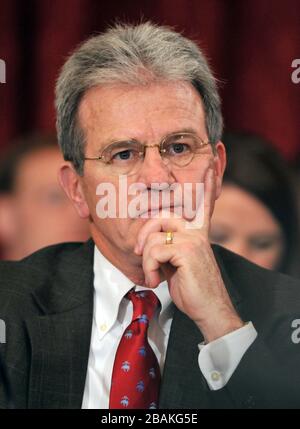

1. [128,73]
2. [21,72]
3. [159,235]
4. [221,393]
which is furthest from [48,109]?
[221,393]

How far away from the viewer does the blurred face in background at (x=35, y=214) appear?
2008mm

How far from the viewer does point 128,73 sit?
1746mm

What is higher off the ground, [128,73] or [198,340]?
[128,73]

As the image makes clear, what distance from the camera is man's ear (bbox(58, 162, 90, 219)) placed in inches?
74.7

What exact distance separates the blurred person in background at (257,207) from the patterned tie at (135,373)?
15.6 inches

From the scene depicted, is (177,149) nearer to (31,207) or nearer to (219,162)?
(219,162)

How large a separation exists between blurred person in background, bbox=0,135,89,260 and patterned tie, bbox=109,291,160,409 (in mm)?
393

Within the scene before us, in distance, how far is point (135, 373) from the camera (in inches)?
67.5

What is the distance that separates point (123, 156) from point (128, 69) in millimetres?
204

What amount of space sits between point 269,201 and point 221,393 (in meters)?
0.60

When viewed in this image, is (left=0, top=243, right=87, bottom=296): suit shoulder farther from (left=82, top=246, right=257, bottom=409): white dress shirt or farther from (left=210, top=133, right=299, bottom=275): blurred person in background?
(left=210, top=133, right=299, bottom=275): blurred person in background

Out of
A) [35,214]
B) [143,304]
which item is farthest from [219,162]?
[35,214]

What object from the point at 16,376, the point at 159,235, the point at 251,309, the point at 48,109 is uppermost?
the point at 48,109
